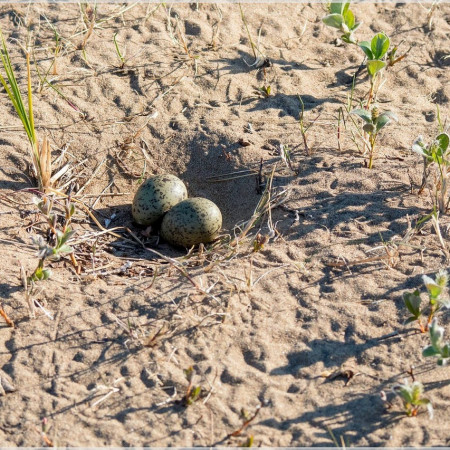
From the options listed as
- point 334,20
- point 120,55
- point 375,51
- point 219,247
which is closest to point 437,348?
point 219,247

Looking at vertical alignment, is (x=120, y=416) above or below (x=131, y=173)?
below

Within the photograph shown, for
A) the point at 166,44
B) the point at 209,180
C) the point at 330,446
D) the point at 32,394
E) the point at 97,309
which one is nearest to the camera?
the point at 330,446

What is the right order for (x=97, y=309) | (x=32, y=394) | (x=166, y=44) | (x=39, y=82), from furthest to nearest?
(x=166, y=44), (x=39, y=82), (x=97, y=309), (x=32, y=394)

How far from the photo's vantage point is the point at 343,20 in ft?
18.1

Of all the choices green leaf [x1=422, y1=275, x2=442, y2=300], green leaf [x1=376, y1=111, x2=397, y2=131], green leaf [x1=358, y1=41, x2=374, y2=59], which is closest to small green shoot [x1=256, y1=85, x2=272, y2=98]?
green leaf [x1=358, y1=41, x2=374, y2=59]

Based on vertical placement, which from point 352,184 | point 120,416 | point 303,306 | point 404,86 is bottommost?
point 120,416

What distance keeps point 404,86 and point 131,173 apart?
7.58ft

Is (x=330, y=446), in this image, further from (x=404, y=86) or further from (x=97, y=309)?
(x=404, y=86)

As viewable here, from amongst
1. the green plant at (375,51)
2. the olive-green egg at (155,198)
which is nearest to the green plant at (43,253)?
the olive-green egg at (155,198)

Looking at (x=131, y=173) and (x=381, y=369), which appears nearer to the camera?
(x=381, y=369)

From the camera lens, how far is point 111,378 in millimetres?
3455

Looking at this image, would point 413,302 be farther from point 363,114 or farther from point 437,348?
point 363,114

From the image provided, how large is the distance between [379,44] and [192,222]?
195cm

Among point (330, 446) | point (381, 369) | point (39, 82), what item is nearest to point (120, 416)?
point (330, 446)
